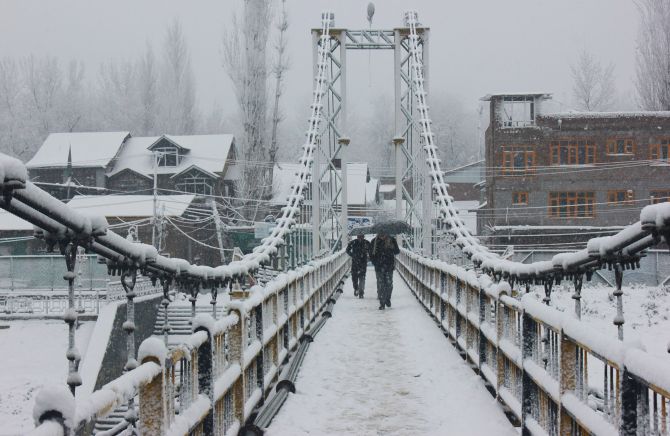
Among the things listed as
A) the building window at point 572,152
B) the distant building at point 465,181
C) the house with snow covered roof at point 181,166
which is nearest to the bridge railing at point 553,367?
the building window at point 572,152

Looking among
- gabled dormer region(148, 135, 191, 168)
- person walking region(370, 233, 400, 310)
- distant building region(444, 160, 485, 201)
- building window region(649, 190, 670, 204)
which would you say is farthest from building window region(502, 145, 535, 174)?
person walking region(370, 233, 400, 310)

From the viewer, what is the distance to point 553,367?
5113 millimetres

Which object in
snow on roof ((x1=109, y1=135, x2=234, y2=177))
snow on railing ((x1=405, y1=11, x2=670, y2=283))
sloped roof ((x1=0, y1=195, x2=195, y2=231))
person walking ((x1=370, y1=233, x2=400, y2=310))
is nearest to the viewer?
snow on railing ((x1=405, y1=11, x2=670, y2=283))

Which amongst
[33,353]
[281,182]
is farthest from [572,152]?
[33,353]

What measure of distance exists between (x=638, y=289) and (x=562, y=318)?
920 inches

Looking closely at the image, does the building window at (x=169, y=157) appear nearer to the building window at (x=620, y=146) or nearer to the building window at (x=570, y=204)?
the building window at (x=570, y=204)

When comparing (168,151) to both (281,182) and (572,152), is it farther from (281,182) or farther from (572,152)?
(572,152)

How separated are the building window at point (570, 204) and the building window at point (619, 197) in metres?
0.84

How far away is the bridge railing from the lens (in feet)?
10.7

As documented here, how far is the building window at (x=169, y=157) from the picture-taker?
4709cm

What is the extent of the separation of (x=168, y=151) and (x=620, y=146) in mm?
25511

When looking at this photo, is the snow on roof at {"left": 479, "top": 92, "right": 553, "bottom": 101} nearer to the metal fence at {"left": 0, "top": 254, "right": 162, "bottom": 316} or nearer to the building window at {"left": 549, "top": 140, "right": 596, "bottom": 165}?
the building window at {"left": 549, "top": 140, "right": 596, "bottom": 165}

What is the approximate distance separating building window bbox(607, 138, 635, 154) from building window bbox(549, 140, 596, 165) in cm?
80

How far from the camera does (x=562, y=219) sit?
4069cm
